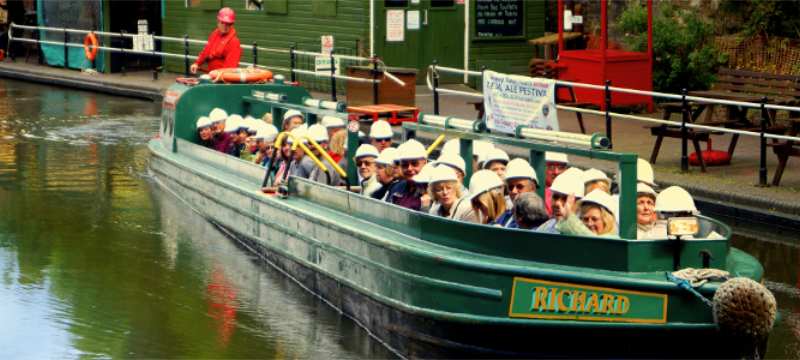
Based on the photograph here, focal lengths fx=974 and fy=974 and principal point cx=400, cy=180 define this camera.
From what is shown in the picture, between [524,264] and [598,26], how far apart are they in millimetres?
15768

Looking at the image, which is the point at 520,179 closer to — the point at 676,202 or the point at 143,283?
the point at 676,202

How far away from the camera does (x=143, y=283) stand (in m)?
8.17

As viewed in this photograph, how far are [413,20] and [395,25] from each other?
420 mm

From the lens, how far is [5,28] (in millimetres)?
32062

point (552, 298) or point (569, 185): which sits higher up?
point (569, 185)

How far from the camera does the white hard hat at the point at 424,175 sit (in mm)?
6875

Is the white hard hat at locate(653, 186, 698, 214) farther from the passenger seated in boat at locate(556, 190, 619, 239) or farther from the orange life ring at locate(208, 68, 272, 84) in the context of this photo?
the orange life ring at locate(208, 68, 272, 84)

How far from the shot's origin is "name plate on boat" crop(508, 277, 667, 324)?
5.46m

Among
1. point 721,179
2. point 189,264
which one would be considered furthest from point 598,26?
point 189,264

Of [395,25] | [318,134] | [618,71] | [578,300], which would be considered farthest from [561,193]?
[395,25]

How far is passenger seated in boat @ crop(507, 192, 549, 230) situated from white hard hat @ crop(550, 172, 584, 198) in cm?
17

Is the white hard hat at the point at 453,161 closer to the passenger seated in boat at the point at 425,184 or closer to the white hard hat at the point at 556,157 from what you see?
the passenger seated in boat at the point at 425,184

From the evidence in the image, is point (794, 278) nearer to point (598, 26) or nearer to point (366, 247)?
point (366, 247)

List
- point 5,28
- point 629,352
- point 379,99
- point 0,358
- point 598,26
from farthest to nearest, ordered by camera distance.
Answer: point 5,28 → point 598,26 → point 379,99 → point 0,358 → point 629,352
